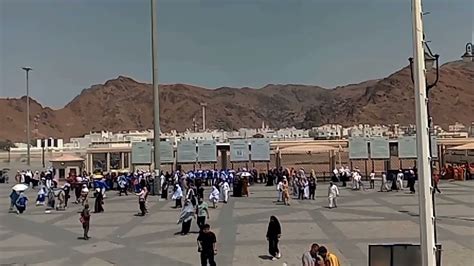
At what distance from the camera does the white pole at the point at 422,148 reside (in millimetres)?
5641

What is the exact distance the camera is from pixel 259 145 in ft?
129

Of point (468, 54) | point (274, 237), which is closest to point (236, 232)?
point (274, 237)

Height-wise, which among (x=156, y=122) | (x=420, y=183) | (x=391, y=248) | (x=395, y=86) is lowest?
(x=391, y=248)

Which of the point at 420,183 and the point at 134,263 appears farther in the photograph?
the point at 134,263

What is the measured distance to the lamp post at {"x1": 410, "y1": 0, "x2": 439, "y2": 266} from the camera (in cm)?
564

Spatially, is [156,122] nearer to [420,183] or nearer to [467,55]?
[467,55]

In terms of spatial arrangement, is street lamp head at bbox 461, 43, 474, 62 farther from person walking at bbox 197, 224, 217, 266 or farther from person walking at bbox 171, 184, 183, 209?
person walking at bbox 171, 184, 183, 209

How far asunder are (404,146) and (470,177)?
5.21 metres

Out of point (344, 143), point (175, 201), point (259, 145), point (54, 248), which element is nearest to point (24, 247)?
point (54, 248)

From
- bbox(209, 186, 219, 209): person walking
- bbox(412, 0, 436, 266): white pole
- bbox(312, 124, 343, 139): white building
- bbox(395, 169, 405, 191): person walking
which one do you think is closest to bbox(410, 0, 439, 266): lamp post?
bbox(412, 0, 436, 266): white pole

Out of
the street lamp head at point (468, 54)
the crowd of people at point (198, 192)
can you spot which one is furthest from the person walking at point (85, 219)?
the street lamp head at point (468, 54)

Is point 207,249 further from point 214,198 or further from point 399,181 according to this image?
point 399,181

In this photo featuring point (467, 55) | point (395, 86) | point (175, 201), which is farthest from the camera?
point (395, 86)

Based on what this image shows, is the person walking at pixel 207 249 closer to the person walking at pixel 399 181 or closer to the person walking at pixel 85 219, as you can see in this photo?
the person walking at pixel 85 219
